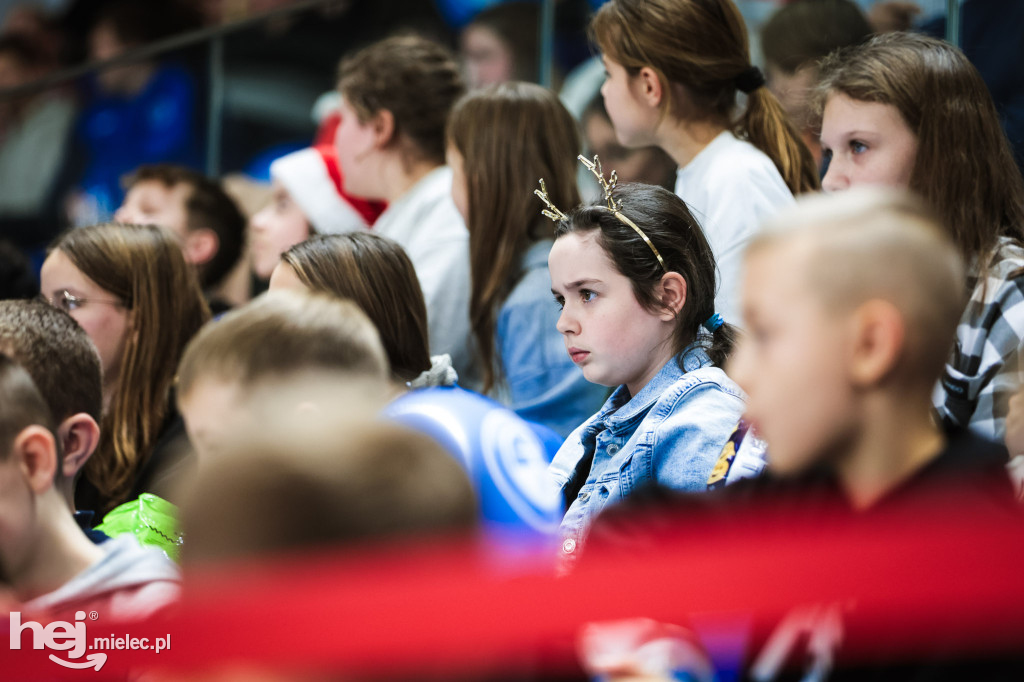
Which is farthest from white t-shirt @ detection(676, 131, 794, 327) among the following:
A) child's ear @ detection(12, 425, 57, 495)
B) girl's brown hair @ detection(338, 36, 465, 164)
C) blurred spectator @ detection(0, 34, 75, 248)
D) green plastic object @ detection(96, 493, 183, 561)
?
blurred spectator @ detection(0, 34, 75, 248)

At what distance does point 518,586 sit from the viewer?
0.98 metres

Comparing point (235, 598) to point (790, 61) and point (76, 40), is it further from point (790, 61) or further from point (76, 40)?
point (76, 40)

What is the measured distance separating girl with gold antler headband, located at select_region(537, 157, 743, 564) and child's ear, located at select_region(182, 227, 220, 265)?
1.79 metres

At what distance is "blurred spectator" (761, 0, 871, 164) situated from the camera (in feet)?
9.68

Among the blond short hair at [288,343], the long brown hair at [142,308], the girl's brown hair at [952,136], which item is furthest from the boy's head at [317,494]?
the long brown hair at [142,308]

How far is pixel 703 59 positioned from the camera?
257cm

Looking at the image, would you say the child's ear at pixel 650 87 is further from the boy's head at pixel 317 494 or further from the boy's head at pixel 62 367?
the boy's head at pixel 317 494

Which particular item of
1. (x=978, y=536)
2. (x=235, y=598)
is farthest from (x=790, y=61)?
(x=235, y=598)

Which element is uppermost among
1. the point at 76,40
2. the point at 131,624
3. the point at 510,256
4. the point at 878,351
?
the point at 76,40

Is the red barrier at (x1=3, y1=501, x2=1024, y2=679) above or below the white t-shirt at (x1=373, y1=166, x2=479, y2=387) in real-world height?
below

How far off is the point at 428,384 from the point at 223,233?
1.79 meters

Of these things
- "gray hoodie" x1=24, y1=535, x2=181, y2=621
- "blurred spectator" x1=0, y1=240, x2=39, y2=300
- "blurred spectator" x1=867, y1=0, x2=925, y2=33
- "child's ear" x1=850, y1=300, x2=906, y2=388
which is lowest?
"gray hoodie" x1=24, y1=535, x2=181, y2=621

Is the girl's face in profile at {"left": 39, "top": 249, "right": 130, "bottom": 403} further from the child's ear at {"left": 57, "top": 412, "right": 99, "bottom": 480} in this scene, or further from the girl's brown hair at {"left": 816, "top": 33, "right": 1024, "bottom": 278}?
the girl's brown hair at {"left": 816, "top": 33, "right": 1024, "bottom": 278}

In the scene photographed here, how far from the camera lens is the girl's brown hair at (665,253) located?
6.87 feet
